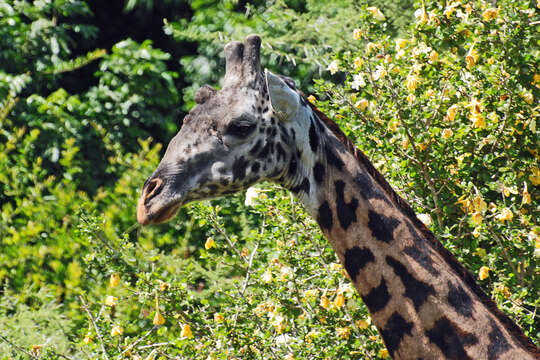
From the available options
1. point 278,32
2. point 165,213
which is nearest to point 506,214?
point 165,213

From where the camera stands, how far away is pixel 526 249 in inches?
122

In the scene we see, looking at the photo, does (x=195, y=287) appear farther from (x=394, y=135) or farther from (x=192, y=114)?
(x=192, y=114)

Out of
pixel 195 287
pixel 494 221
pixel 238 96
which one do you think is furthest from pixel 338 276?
pixel 195 287

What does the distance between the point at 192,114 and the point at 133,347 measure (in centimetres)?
163

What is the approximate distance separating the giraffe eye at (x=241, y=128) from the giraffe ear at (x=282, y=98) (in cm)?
10

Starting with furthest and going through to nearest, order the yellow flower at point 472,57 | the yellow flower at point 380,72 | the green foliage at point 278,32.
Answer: the green foliage at point 278,32
the yellow flower at point 380,72
the yellow flower at point 472,57

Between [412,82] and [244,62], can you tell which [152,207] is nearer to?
[244,62]

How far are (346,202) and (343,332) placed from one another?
1091 millimetres

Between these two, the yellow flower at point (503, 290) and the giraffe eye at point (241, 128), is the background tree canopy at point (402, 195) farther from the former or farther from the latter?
the giraffe eye at point (241, 128)

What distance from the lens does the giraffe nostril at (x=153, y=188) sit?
7.14 ft

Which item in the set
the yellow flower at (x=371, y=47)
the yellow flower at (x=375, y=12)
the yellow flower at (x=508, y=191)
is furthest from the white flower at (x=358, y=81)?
the yellow flower at (x=508, y=191)

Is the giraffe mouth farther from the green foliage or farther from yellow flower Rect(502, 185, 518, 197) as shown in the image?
the green foliage

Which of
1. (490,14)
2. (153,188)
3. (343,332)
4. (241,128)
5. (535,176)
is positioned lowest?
(343,332)

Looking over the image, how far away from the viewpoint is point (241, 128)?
2.29m
